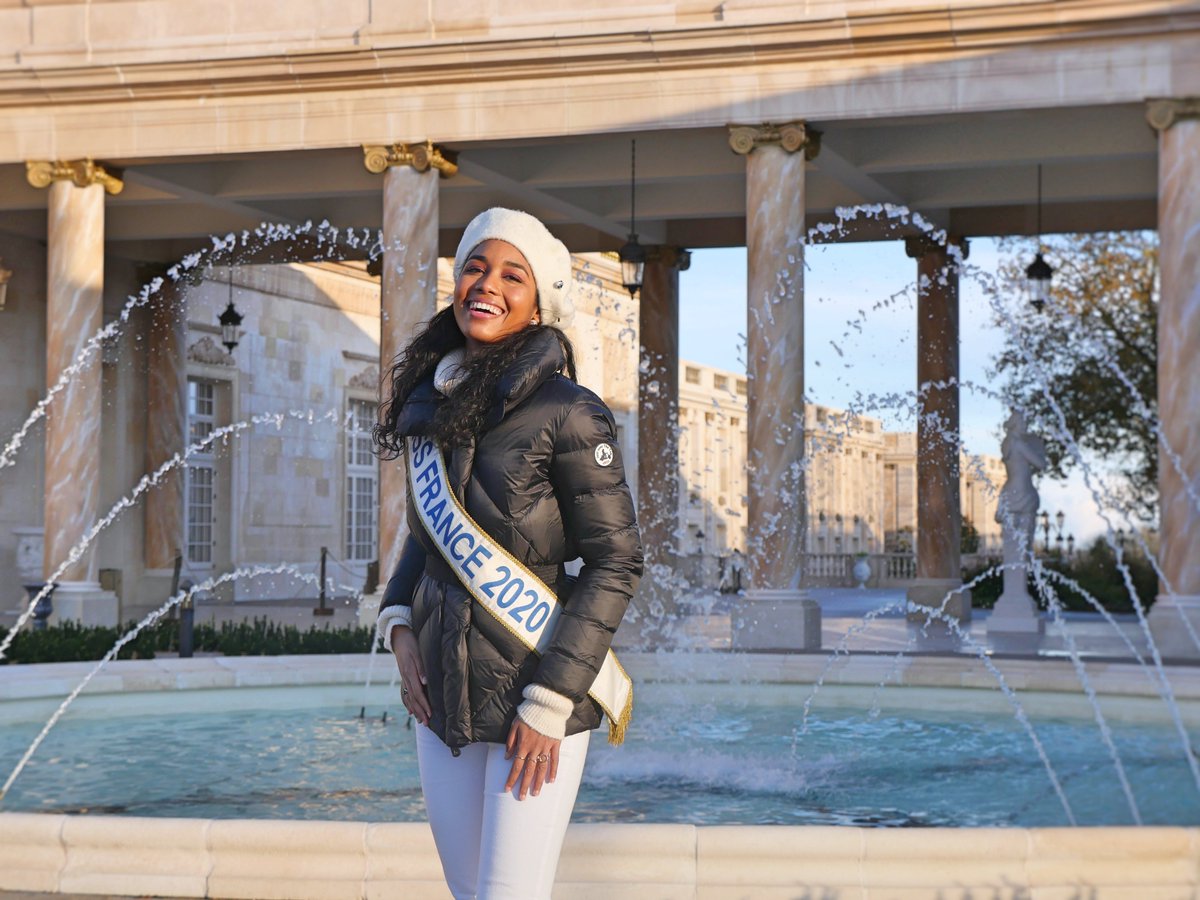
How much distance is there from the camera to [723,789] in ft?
28.6

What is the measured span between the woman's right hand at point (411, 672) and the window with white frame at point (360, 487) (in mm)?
29372

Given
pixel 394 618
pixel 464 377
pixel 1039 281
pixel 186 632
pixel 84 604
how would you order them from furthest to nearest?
1. pixel 1039 281
2. pixel 84 604
3. pixel 186 632
4. pixel 394 618
5. pixel 464 377

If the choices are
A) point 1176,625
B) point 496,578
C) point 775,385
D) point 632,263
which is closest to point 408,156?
point 632,263

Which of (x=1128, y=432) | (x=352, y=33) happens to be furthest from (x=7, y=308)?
(x=1128, y=432)

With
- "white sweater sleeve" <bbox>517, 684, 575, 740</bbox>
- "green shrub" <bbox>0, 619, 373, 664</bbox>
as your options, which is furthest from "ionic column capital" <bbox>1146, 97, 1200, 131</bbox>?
"white sweater sleeve" <bbox>517, 684, 575, 740</bbox>

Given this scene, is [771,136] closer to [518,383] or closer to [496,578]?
[518,383]

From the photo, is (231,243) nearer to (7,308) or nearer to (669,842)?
(7,308)

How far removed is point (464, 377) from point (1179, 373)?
1424 centimetres

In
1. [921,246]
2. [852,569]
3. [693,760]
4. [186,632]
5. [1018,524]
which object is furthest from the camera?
[852,569]

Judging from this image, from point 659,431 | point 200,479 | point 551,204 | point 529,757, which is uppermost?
point 551,204

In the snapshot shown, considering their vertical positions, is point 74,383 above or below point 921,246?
below

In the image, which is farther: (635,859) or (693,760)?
(693,760)

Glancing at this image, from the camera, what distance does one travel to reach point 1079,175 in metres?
21.3

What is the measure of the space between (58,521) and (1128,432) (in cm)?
1925
